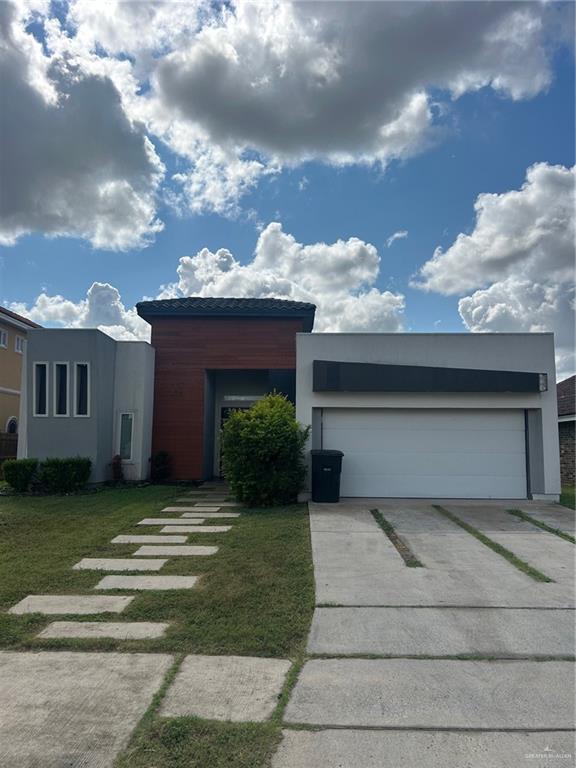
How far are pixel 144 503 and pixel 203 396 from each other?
15.2 ft

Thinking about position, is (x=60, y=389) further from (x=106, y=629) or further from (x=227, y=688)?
(x=227, y=688)

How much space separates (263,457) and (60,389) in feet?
19.5

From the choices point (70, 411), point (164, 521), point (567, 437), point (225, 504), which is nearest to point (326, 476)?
point (225, 504)

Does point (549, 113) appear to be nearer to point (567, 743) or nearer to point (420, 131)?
point (420, 131)

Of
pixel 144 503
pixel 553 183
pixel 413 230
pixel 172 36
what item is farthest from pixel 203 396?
pixel 553 183

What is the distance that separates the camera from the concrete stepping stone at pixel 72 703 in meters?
2.39

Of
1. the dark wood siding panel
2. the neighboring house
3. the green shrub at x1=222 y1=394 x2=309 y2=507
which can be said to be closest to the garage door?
the green shrub at x1=222 y1=394 x2=309 y2=507

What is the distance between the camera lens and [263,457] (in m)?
9.73

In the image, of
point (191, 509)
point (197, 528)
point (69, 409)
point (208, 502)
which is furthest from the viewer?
point (69, 409)

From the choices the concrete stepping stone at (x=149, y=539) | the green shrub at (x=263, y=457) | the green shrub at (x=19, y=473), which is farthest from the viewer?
the green shrub at (x=19, y=473)

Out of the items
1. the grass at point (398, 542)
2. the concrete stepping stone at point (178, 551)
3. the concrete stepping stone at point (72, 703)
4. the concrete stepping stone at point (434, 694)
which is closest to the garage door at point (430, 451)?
the grass at point (398, 542)

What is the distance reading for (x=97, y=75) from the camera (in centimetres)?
1041

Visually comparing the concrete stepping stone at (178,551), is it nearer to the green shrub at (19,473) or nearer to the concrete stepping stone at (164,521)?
the concrete stepping stone at (164,521)

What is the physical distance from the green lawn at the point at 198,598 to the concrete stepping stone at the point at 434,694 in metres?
0.27
